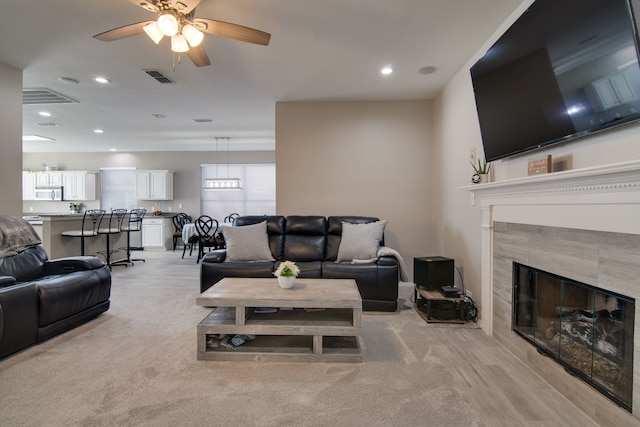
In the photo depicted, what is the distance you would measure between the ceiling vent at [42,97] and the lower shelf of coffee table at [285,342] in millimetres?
4132

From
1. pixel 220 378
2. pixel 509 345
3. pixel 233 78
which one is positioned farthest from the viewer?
pixel 233 78

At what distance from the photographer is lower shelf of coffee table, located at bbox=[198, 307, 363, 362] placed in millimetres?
2213

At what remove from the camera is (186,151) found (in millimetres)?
8453

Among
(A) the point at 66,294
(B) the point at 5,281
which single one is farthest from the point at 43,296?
(B) the point at 5,281

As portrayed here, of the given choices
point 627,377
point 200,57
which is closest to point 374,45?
point 200,57

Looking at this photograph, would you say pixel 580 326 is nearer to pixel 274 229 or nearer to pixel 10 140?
pixel 274 229

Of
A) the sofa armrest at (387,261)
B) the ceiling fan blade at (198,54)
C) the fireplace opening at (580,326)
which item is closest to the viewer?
the fireplace opening at (580,326)

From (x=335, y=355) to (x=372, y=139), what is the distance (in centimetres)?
323

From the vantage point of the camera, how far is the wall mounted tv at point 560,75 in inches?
55.4

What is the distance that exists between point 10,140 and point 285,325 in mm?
3897

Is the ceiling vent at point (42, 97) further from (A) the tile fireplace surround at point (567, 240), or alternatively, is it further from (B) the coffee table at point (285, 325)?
(A) the tile fireplace surround at point (567, 240)

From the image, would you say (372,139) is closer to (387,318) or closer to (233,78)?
(233,78)

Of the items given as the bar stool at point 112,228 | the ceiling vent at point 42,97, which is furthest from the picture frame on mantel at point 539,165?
the bar stool at point 112,228

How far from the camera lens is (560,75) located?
1.74 metres
